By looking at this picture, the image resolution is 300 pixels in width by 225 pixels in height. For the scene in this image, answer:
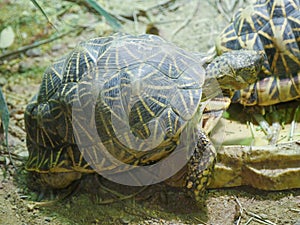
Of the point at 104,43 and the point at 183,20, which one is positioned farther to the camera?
the point at 183,20

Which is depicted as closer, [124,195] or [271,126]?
[124,195]

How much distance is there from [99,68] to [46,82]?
0.46 metres

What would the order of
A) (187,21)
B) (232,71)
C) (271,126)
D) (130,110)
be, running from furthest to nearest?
(187,21) → (271,126) → (232,71) → (130,110)

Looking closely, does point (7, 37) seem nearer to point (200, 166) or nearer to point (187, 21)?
point (187, 21)

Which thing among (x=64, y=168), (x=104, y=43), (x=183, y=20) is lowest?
(x=64, y=168)

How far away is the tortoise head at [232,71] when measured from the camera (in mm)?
3059

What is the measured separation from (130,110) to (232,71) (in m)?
0.74

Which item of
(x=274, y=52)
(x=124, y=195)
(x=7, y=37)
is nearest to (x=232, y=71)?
(x=274, y=52)

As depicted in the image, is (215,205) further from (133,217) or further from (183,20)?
(183,20)

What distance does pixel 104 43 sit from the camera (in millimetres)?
3076

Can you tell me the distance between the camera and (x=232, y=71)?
3.06 metres

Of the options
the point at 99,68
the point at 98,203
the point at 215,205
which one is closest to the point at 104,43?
the point at 99,68

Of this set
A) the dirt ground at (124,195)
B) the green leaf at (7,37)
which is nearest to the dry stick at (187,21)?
the dirt ground at (124,195)

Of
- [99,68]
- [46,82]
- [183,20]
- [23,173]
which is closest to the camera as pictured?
[99,68]
